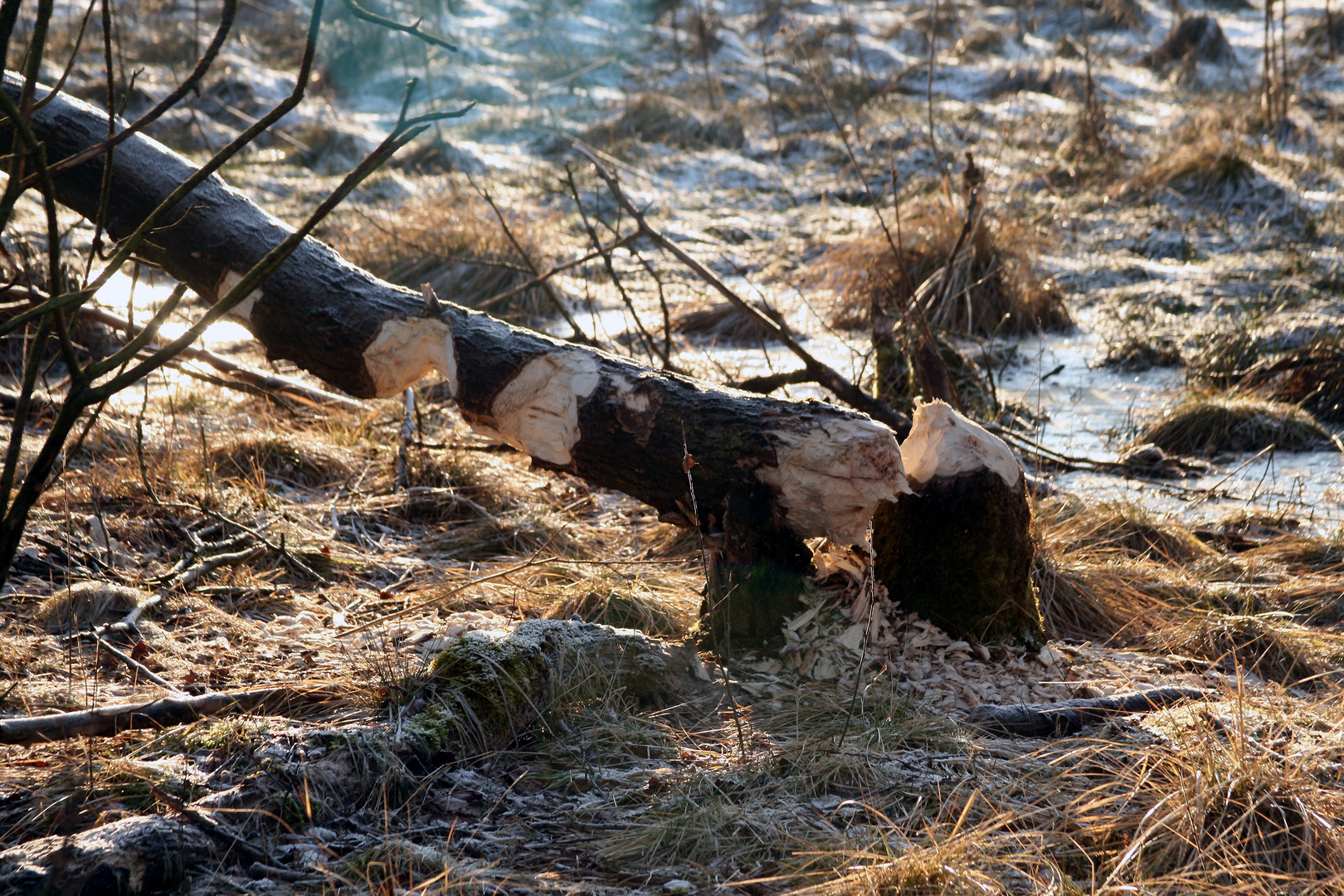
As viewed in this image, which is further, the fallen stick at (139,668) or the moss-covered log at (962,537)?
the moss-covered log at (962,537)

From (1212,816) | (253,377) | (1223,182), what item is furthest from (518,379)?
(1223,182)

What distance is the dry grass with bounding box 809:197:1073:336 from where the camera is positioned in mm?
6238

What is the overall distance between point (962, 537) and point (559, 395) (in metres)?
1.11

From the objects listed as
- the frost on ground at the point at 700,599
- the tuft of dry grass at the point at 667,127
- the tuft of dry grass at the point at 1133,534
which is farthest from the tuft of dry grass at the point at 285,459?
Result: the tuft of dry grass at the point at 667,127

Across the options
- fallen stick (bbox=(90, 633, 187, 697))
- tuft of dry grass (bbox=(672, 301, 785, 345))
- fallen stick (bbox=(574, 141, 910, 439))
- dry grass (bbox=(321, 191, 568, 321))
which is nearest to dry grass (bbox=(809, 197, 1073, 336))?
tuft of dry grass (bbox=(672, 301, 785, 345))

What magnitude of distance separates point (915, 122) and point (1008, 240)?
5.24m

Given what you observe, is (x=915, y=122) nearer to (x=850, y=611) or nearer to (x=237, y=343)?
(x=237, y=343)

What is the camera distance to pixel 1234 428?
4750 mm

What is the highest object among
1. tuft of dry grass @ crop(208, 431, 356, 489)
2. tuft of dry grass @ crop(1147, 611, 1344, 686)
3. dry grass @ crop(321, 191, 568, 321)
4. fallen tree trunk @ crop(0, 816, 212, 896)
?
dry grass @ crop(321, 191, 568, 321)

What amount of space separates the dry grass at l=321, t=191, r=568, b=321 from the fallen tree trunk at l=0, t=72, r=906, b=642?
3.88 meters

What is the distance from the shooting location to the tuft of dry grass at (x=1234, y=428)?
184 inches

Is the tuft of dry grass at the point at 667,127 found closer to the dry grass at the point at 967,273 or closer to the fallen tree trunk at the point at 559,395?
the dry grass at the point at 967,273

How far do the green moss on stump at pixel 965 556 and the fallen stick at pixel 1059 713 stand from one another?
28cm

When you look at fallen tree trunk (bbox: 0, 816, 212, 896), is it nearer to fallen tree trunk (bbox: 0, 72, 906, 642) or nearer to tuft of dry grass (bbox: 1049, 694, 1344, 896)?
fallen tree trunk (bbox: 0, 72, 906, 642)
